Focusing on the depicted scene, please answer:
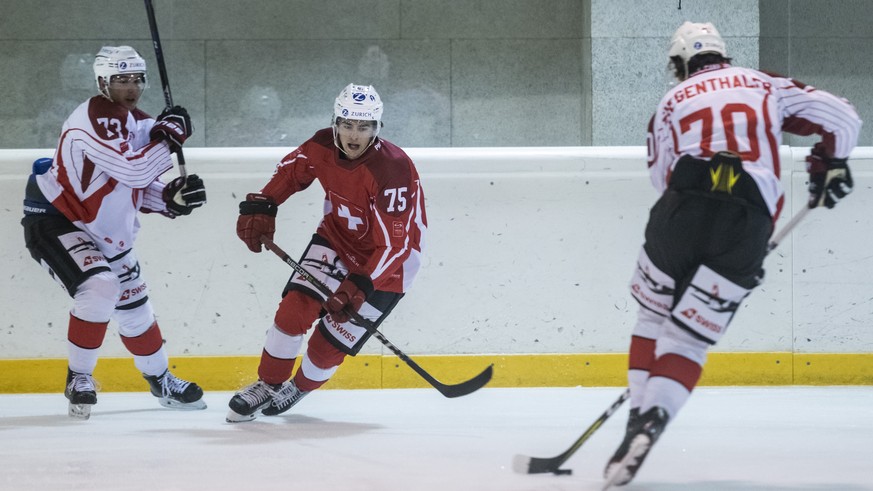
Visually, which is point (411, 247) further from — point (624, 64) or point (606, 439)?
point (624, 64)

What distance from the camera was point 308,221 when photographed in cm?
436

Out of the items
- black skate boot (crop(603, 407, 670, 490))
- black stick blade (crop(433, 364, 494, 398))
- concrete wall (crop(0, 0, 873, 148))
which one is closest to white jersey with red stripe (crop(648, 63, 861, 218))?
black skate boot (crop(603, 407, 670, 490))

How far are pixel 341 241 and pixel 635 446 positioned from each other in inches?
63.4

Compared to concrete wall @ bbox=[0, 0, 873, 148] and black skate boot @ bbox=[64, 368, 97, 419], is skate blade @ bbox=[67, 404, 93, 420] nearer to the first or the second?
black skate boot @ bbox=[64, 368, 97, 419]

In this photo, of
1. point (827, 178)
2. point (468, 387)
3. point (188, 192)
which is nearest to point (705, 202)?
point (827, 178)

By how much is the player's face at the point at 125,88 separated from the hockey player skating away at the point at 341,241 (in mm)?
529

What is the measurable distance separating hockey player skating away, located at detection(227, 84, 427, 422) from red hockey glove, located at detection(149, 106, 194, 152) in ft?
1.06

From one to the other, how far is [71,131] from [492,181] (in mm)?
1599

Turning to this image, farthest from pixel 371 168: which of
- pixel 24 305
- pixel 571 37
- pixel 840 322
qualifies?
pixel 571 37

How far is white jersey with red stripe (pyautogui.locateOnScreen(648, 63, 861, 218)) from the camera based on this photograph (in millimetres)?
2424

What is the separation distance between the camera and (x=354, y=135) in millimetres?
3387

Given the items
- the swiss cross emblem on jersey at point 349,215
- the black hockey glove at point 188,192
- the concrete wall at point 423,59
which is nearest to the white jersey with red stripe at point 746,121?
the swiss cross emblem on jersey at point 349,215

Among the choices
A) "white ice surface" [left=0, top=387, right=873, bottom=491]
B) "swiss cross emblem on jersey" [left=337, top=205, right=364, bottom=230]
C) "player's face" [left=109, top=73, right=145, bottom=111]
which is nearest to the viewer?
"white ice surface" [left=0, top=387, right=873, bottom=491]

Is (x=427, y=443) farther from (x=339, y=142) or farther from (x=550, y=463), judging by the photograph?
(x=339, y=142)
